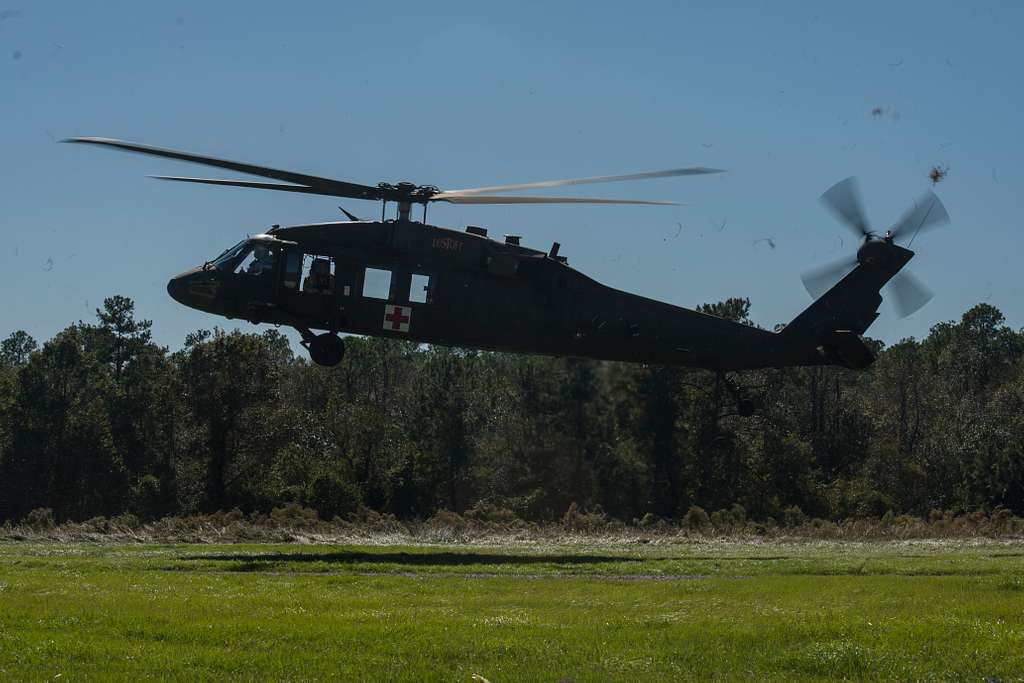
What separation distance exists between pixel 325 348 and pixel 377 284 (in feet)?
Answer: 7.04

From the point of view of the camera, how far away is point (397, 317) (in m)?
28.0

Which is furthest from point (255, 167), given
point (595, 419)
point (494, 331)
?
point (595, 419)

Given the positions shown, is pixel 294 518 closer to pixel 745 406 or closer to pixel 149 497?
pixel 745 406

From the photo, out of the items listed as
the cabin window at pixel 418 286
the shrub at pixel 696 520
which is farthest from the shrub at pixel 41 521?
the shrub at pixel 696 520

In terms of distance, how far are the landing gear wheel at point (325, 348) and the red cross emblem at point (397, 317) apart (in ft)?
4.37

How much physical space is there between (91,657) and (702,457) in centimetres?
4497

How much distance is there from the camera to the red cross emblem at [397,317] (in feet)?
91.6

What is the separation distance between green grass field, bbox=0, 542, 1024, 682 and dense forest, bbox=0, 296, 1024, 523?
20.2 meters

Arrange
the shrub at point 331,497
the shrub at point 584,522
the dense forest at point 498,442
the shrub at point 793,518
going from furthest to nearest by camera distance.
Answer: the dense forest at point 498,442
the shrub at point 331,497
the shrub at point 793,518
the shrub at point 584,522

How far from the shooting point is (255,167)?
82.1ft

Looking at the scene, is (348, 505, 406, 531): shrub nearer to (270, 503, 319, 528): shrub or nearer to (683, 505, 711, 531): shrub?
(270, 503, 319, 528): shrub

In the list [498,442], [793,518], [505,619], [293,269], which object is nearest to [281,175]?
[293,269]

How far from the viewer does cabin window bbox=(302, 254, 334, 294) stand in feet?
90.6

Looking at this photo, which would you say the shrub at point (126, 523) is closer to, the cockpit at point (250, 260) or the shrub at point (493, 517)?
the cockpit at point (250, 260)
